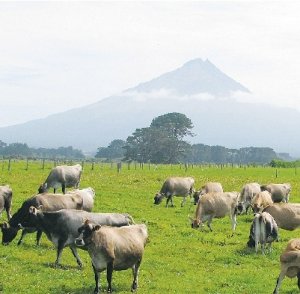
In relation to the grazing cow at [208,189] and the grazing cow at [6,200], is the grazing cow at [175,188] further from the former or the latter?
the grazing cow at [6,200]

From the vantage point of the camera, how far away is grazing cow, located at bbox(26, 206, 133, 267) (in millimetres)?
19641

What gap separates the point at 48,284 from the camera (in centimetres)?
1767

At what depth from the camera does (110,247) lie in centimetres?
1653

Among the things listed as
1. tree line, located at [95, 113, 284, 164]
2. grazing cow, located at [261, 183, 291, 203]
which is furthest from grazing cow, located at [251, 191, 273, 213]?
tree line, located at [95, 113, 284, 164]

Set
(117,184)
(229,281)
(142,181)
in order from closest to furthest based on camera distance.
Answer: (229,281), (117,184), (142,181)

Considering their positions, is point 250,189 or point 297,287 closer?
point 297,287

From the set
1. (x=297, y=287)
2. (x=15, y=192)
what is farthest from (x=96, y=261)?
(x=15, y=192)

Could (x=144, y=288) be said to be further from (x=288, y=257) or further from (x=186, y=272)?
(x=288, y=257)

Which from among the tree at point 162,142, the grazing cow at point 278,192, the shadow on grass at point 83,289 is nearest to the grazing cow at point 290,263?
the shadow on grass at point 83,289

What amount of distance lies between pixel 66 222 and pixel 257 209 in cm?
1319

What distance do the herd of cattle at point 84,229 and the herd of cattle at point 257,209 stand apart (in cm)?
485

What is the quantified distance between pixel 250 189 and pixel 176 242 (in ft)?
36.2

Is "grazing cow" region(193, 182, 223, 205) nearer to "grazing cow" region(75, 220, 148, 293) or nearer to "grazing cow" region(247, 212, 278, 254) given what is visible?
"grazing cow" region(247, 212, 278, 254)

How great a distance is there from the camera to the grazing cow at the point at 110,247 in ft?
54.1
